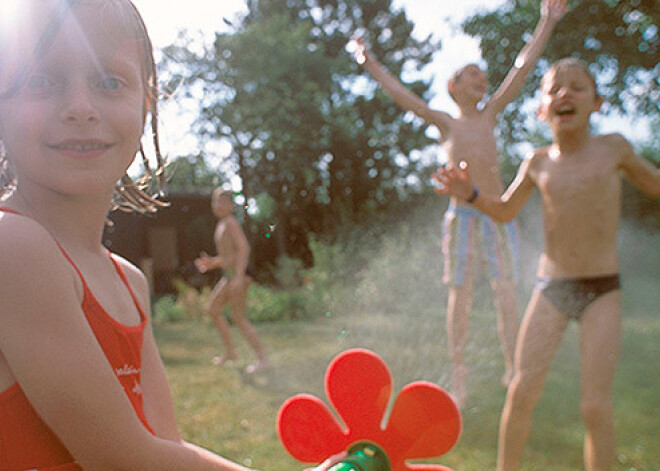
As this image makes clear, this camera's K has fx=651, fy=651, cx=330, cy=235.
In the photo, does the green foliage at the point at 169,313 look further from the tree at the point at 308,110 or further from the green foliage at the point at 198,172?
the green foliage at the point at 198,172

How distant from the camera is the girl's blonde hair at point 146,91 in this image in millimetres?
759

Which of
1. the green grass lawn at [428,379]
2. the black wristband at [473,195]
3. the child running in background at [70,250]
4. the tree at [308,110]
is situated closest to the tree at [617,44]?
the tree at [308,110]

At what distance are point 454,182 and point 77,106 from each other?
61.9 inches

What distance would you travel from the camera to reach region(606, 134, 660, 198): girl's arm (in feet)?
7.27

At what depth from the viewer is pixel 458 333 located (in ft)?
10.3

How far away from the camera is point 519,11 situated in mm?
4977

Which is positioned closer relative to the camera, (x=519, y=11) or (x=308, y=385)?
(x=308, y=385)

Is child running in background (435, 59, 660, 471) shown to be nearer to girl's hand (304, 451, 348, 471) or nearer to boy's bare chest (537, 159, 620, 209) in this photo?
boy's bare chest (537, 159, 620, 209)

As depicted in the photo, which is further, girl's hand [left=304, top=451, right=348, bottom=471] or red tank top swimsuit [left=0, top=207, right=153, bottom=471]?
girl's hand [left=304, top=451, right=348, bottom=471]

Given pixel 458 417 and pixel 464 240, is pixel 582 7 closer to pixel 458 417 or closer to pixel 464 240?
pixel 464 240

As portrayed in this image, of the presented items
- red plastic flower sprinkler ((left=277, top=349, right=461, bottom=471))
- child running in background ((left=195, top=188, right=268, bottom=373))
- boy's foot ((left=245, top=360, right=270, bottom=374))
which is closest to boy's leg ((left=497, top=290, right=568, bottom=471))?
red plastic flower sprinkler ((left=277, top=349, right=461, bottom=471))

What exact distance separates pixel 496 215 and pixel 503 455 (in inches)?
32.0

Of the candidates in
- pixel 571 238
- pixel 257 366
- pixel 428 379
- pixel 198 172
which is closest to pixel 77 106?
pixel 198 172

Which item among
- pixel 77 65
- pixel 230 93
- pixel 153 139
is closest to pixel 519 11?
pixel 230 93
